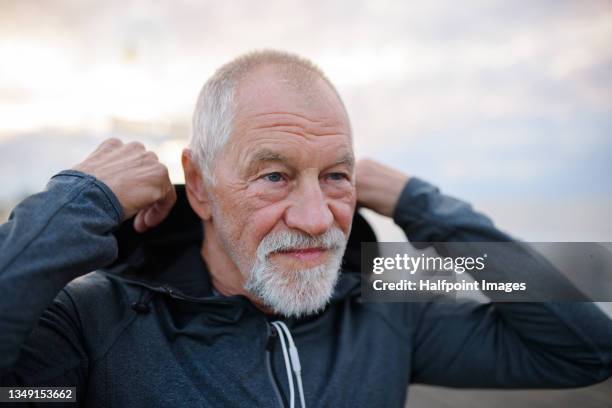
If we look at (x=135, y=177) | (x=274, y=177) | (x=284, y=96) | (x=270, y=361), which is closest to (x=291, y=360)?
(x=270, y=361)

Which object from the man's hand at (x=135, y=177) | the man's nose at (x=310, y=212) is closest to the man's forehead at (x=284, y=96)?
the man's nose at (x=310, y=212)

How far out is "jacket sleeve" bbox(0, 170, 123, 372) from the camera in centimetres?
127

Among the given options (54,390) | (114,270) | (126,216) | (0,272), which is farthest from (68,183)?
(54,390)

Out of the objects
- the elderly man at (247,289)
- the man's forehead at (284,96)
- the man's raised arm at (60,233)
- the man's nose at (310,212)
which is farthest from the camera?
the man's forehead at (284,96)

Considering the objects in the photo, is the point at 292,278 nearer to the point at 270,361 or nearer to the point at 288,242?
the point at 288,242

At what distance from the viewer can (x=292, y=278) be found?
68.7 inches

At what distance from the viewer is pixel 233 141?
5.84 feet

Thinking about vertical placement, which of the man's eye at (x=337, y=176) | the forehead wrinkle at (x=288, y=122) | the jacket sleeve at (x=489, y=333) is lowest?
the jacket sleeve at (x=489, y=333)

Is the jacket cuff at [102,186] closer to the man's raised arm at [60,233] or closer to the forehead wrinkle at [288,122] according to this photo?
the man's raised arm at [60,233]

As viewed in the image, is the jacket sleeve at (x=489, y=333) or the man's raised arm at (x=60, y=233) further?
the jacket sleeve at (x=489, y=333)

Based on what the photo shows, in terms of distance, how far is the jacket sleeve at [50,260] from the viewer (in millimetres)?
1266

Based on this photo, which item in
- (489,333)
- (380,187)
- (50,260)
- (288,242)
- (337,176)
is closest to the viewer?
(50,260)
